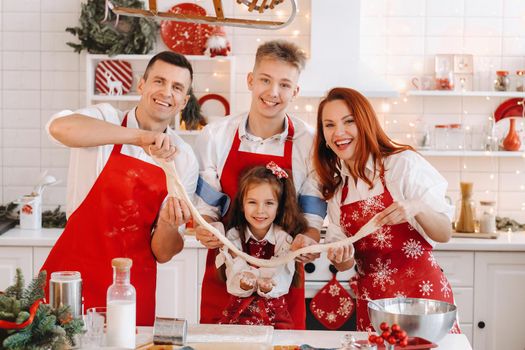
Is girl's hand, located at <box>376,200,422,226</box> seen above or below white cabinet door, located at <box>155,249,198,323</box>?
above

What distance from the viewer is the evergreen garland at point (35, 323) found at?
2.02m

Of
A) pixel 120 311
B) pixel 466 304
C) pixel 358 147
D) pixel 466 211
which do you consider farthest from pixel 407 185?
pixel 466 211

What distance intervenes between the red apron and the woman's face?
691mm

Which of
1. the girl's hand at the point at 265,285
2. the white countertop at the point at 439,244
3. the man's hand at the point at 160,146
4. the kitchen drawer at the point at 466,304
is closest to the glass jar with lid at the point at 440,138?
the white countertop at the point at 439,244

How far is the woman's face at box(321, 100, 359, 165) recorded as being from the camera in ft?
9.93

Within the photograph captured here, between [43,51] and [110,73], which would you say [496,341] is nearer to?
[110,73]

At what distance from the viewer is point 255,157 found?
3225mm

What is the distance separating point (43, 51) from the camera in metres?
5.11

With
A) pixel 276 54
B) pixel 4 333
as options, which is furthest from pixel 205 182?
pixel 4 333

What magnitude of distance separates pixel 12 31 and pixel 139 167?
2.42 m

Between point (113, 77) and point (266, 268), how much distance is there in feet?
7.61

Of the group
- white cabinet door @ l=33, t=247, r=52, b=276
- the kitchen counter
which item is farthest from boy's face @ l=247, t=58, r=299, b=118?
white cabinet door @ l=33, t=247, r=52, b=276

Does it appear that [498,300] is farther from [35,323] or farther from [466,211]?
[35,323]

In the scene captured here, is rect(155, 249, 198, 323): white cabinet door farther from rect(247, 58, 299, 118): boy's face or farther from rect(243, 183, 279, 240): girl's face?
rect(247, 58, 299, 118): boy's face
